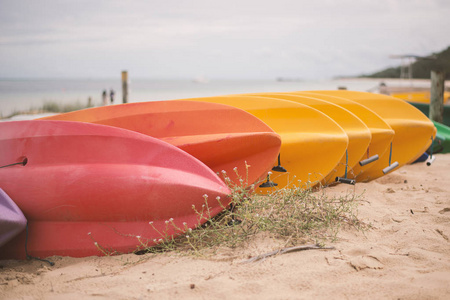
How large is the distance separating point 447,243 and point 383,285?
0.79 metres

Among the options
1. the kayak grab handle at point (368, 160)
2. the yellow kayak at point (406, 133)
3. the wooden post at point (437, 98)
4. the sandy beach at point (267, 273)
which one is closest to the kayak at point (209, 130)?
the sandy beach at point (267, 273)

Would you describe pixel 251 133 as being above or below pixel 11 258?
above

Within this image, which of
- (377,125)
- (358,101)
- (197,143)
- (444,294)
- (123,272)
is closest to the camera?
(444,294)

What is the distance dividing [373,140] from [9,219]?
3186 millimetres

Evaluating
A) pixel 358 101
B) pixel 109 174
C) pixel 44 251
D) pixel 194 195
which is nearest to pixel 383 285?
pixel 194 195

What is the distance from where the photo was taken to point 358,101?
16.2 ft

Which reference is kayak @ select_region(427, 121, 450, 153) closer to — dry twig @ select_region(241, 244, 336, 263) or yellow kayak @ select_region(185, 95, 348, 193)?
yellow kayak @ select_region(185, 95, 348, 193)

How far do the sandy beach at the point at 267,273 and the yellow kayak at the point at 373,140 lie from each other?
1.45 m

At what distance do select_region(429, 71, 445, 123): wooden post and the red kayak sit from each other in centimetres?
Answer: 627

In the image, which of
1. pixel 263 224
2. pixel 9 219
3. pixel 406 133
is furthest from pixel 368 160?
pixel 9 219

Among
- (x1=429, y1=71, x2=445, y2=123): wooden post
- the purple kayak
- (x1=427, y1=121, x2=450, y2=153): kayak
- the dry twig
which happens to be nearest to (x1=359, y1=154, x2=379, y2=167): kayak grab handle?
the dry twig

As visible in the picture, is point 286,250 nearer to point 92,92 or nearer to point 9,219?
point 9,219

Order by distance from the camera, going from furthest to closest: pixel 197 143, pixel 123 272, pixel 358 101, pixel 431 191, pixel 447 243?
pixel 358 101 → pixel 431 191 → pixel 197 143 → pixel 447 243 → pixel 123 272

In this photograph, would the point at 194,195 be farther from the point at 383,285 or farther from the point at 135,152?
the point at 383,285
